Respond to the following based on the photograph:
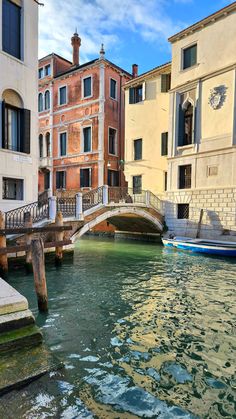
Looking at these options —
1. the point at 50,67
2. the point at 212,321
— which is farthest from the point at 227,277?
the point at 50,67

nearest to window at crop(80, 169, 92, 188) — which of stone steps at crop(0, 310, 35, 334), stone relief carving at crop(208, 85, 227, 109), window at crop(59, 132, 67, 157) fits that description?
window at crop(59, 132, 67, 157)

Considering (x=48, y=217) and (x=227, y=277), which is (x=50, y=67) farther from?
(x=227, y=277)

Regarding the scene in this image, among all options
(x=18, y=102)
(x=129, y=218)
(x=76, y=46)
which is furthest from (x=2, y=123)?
(x=76, y=46)

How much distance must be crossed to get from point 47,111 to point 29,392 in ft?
69.1

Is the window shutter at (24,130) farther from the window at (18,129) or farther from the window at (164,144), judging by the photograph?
the window at (164,144)

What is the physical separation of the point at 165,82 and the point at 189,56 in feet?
6.90

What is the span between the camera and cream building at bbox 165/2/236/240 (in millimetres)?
13047

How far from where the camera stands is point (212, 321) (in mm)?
4992

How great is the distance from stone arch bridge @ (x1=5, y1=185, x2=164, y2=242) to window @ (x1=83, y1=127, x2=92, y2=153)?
4.38m

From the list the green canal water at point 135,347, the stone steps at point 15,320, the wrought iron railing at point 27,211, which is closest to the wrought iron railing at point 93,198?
the wrought iron railing at point 27,211

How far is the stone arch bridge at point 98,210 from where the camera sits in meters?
10.3

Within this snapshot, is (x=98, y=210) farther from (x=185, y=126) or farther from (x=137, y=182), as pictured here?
(x=185, y=126)

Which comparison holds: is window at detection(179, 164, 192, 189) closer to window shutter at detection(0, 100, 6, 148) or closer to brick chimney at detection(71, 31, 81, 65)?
window shutter at detection(0, 100, 6, 148)

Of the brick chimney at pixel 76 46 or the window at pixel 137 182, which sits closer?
the window at pixel 137 182
